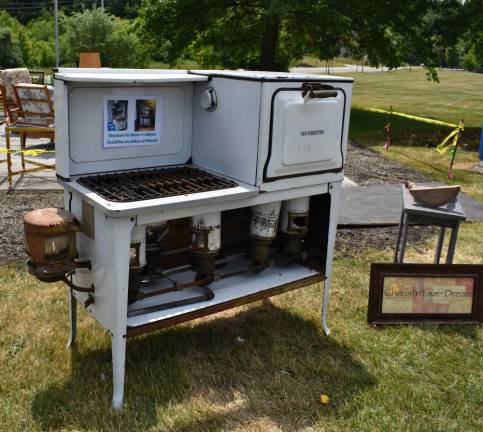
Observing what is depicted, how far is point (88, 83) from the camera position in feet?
9.50

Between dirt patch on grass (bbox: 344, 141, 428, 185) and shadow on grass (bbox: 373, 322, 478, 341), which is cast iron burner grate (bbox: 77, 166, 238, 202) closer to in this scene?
shadow on grass (bbox: 373, 322, 478, 341)

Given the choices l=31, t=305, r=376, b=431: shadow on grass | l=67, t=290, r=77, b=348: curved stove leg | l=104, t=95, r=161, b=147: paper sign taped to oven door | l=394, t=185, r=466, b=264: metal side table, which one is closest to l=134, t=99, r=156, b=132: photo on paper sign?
l=104, t=95, r=161, b=147: paper sign taped to oven door

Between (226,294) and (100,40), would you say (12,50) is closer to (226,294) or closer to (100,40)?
(100,40)

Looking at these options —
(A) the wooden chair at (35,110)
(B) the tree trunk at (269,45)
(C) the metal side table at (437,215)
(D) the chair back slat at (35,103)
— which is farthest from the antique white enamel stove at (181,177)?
(B) the tree trunk at (269,45)

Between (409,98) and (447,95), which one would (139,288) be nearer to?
(409,98)

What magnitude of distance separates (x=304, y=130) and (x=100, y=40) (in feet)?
96.5

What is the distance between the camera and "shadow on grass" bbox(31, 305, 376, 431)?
2.91 meters

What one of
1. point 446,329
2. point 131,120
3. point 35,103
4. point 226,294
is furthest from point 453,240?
point 35,103

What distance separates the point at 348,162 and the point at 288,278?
6.77m

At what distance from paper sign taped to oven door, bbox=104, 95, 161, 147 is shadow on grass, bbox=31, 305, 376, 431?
132 centimetres

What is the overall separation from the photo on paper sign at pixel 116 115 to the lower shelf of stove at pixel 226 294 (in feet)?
3.24

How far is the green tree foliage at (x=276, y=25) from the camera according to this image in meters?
13.8

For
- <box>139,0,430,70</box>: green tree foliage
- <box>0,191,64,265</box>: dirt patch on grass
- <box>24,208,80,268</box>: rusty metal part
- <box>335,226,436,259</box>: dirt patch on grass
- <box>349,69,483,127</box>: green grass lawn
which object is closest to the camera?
<box>24,208,80,268</box>: rusty metal part

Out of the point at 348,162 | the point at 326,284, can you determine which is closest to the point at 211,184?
the point at 326,284
